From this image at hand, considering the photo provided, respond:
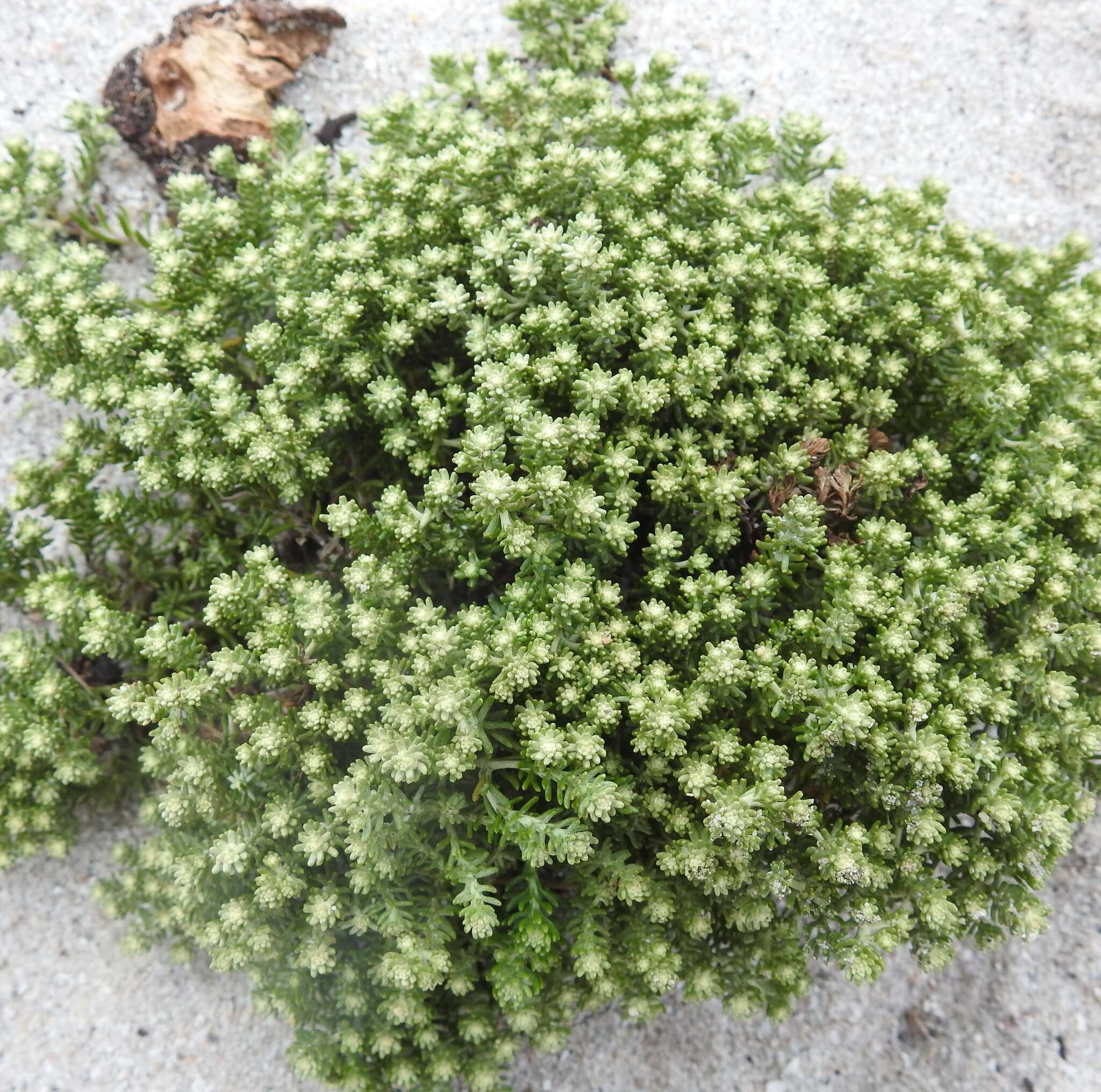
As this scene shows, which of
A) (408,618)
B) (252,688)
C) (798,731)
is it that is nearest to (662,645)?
(798,731)

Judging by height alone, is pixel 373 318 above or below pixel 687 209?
below

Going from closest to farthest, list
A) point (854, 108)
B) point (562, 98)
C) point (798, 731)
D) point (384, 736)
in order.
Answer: point (384, 736), point (798, 731), point (562, 98), point (854, 108)

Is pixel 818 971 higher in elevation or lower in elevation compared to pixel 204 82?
lower

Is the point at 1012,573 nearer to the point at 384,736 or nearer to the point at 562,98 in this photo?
the point at 384,736

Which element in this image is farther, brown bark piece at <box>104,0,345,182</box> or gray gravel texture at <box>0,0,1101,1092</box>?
brown bark piece at <box>104,0,345,182</box>
